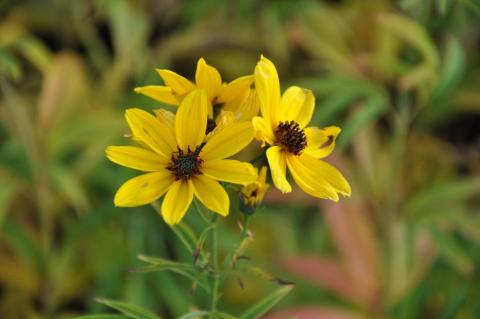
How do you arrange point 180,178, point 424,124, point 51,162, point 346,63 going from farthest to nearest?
point 424,124 < point 346,63 < point 51,162 < point 180,178

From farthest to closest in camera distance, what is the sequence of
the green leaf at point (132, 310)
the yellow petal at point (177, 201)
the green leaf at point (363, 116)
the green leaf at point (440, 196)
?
the green leaf at point (440, 196), the green leaf at point (363, 116), the green leaf at point (132, 310), the yellow petal at point (177, 201)

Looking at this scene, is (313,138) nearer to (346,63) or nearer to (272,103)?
(272,103)

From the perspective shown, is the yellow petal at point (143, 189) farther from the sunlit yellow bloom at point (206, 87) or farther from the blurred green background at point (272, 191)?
the blurred green background at point (272, 191)

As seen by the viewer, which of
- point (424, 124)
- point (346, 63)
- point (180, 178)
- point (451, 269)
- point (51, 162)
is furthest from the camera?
point (424, 124)

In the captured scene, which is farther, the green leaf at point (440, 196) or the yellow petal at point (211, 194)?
the green leaf at point (440, 196)

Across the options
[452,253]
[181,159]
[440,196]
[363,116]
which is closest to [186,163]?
[181,159]

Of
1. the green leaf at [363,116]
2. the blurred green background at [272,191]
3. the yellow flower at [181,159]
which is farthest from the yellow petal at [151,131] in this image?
the green leaf at [363,116]

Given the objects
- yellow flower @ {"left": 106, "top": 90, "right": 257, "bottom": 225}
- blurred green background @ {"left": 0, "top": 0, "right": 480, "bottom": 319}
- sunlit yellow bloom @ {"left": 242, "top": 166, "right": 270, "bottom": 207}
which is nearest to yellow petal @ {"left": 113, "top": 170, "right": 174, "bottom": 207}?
yellow flower @ {"left": 106, "top": 90, "right": 257, "bottom": 225}

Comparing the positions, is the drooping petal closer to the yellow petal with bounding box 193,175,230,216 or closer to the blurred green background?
the yellow petal with bounding box 193,175,230,216

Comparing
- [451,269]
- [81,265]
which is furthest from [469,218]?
[81,265]
